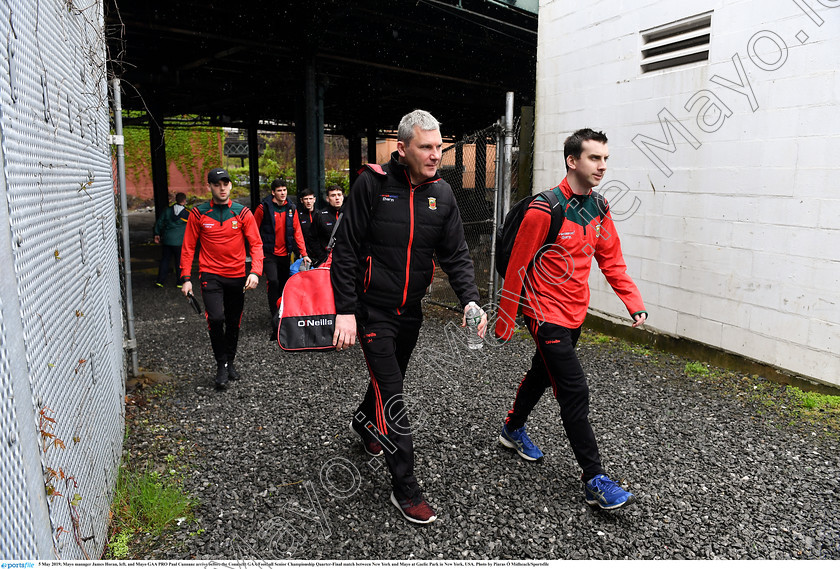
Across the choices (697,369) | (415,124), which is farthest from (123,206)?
(697,369)

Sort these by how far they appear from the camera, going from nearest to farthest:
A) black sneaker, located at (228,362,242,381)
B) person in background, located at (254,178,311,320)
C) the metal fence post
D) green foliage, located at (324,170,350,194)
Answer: the metal fence post → black sneaker, located at (228,362,242,381) → person in background, located at (254,178,311,320) → green foliage, located at (324,170,350,194)

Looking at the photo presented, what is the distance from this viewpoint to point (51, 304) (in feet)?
6.66

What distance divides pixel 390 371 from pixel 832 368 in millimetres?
3974

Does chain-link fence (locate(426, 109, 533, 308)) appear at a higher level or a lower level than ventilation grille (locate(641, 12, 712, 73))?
lower

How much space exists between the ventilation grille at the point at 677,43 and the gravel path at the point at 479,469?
128 inches

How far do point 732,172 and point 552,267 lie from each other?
327cm

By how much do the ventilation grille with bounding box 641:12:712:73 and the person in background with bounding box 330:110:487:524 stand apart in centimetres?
414

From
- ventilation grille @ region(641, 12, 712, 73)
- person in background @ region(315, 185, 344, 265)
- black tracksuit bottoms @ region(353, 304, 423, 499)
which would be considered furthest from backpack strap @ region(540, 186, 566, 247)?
person in background @ region(315, 185, 344, 265)

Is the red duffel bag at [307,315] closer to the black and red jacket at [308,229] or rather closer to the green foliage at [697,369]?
the black and red jacket at [308,229]

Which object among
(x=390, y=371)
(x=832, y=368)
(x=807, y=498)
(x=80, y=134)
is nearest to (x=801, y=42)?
(x=832, y=368)

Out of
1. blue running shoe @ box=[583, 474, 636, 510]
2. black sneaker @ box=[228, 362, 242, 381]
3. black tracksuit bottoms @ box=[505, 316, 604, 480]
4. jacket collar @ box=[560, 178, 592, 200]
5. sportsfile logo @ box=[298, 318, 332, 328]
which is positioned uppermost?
jacket collar @ box=[560, 178, 592, 200]

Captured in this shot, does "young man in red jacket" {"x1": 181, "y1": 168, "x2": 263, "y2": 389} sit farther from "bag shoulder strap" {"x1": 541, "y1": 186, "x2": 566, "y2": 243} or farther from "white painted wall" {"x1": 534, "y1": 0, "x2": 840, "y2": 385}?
"white painted wall" {"x1": 534, "y1": 0, "x2": 840, "y2": 385}

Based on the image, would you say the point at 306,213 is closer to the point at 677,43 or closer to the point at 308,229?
the point at 308,229

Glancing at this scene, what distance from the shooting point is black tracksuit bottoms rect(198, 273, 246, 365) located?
17.1ft
